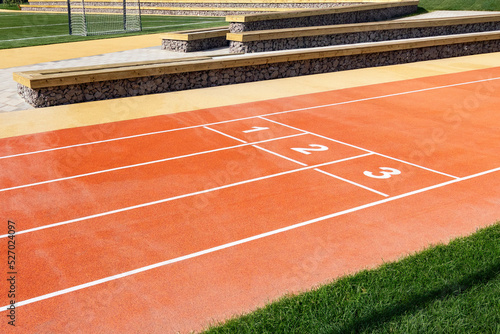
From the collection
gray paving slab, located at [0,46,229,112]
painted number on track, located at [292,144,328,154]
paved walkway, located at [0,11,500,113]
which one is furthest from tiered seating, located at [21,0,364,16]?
painted number on track, located at [292,144,328,154]

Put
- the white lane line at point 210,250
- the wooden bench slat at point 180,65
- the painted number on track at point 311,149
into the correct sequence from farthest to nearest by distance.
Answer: the wooden bench slat at point 180,65 < the painted number on track at point 311,149 < the white lane line at point 210,250

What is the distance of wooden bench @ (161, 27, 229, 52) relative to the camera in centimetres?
1992

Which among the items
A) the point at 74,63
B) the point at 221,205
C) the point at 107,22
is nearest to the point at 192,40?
the point at 74,63

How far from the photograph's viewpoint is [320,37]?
20641mm

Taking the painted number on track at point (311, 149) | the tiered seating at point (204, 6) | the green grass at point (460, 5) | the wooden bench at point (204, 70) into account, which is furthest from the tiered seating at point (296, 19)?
the painted number on track at point (311, 149)

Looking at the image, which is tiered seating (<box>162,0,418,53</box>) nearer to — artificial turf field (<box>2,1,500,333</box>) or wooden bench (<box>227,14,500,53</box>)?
wooden bench (<box>227,14,500,53</box>)

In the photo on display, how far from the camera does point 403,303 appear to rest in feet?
16.5

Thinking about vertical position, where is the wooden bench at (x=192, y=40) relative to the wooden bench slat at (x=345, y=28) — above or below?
below

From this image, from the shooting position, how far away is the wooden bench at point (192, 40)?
19.9 meters

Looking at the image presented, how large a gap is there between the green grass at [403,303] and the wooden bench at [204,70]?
1015 cm

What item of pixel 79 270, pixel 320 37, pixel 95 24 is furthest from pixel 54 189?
pixel 95 24

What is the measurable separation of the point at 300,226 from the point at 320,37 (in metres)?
15.1

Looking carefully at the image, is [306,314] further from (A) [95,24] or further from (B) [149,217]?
(A) [95,24]

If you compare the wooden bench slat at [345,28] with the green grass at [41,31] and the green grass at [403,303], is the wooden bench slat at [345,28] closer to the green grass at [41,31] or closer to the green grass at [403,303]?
the green grass at [41,31]
